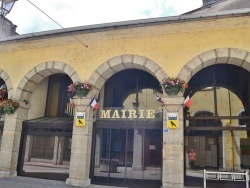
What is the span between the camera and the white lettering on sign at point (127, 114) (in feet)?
Result: 30.1

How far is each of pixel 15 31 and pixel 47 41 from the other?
6.57m

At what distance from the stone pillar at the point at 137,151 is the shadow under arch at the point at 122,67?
7.65 feet

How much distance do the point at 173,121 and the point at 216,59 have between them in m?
2.68

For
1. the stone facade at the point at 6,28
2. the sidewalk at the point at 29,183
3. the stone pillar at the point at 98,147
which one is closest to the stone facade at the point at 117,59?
the sidewalk at the point at 29,183

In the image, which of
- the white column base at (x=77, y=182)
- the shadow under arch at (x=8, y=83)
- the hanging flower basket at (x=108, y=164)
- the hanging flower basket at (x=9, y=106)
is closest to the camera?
the white column base at (x=77, y=182)

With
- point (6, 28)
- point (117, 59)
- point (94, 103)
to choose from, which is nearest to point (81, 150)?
Result: point (94, 103)

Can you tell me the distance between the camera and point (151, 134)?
9141mm

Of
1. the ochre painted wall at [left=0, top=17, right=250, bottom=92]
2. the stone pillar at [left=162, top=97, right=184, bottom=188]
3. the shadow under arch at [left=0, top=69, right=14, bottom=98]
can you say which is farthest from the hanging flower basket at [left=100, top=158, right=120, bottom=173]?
the shadow under arch at [left=0, top=69, right=14, bottom=98]

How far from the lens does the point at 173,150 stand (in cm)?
798

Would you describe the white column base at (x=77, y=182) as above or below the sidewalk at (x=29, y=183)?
above

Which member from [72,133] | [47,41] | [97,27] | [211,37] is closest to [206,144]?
[211,37]

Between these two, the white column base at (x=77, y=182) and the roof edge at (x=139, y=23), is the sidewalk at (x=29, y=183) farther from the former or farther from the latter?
the roof edge at (x=139, y=23)

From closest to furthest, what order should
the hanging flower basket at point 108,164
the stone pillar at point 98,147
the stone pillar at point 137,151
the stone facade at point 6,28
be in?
the stone pillar at point 137,151, the hanging flower basket at point 108,164, the stone pillar at point 98,147, the stone facade at point 6,28

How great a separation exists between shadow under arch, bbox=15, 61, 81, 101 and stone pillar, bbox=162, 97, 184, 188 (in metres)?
4.09
